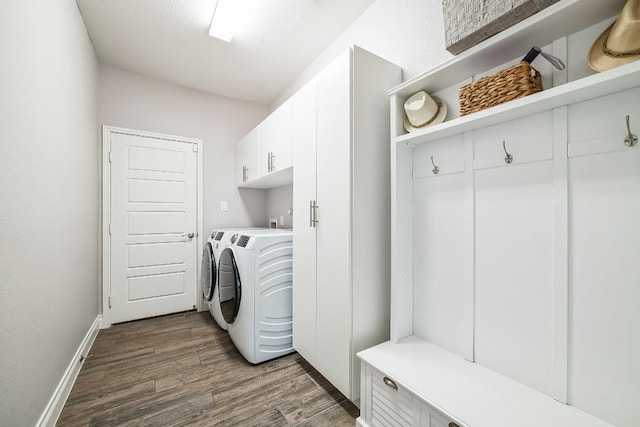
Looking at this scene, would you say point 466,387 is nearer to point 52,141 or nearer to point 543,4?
point 543,4

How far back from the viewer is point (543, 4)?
36.1 inches

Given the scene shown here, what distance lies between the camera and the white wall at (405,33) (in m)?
1.49

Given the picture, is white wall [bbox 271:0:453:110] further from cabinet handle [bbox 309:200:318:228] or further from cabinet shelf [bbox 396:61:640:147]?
cabinet handle [bbox 309:200:318:228]

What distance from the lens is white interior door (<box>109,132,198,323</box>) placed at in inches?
108

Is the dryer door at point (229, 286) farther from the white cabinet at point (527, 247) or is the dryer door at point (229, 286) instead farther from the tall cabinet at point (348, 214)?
the white cabinet at point (527, 247)

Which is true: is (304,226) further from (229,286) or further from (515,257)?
(515,257)

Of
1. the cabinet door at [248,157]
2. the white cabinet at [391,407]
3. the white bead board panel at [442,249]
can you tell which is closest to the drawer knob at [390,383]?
the white cabinet at [391,407]

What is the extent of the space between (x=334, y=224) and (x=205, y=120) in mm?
2635

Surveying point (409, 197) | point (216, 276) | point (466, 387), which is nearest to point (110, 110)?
point (216, 276)

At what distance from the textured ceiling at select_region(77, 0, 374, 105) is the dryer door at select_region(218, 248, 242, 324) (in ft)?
6.28

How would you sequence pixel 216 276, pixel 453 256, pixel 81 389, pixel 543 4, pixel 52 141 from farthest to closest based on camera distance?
pixel 216 276 → pixel 81 389 → pixel 52 141 → pixel 453 256 → pixel 543 4

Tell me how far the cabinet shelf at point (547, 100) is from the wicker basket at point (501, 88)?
48 mm

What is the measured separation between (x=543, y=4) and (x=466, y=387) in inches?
59.9

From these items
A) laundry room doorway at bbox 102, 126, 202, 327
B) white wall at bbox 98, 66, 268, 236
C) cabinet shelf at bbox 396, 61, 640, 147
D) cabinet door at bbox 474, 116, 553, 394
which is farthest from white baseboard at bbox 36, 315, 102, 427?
cabinet shelf at bbox 396, 61, 640, 147
